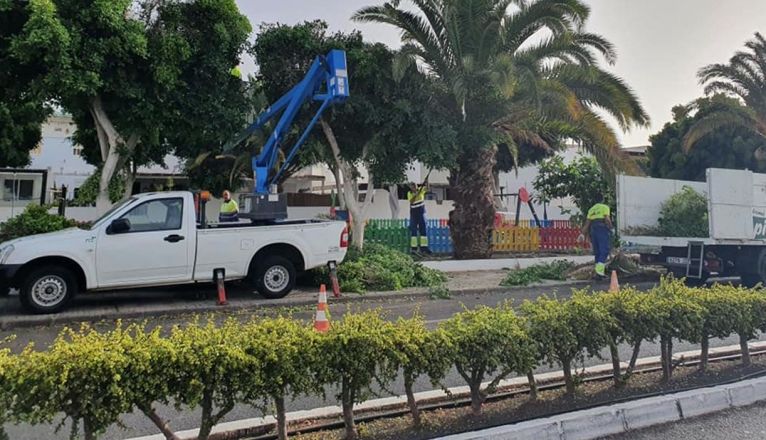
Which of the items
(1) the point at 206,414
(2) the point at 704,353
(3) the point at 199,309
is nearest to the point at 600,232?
(2) the point at 704,353

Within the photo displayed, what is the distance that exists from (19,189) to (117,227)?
21.0 m

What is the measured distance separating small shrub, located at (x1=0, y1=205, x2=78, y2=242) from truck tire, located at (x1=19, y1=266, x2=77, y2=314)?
3.38 m

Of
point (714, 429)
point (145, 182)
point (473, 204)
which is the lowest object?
point (714, 429)

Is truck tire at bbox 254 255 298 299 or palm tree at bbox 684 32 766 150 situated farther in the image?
palm tree at bbox 684 32 766 150

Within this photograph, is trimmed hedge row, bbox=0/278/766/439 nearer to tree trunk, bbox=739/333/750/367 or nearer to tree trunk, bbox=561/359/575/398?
tree trunk, bbox=561/359/575/398

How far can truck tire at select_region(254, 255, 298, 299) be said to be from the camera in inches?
363

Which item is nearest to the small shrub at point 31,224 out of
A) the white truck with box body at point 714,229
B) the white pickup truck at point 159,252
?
the white pickup truck at point 159,252

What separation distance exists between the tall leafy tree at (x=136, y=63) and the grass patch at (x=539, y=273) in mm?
7857

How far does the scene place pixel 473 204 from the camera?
47.6ft

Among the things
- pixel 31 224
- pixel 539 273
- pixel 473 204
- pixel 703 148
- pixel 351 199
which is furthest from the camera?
pixel 703 148

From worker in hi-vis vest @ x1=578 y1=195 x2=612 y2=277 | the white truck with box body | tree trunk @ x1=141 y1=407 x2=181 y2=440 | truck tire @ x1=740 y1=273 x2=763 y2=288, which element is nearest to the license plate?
the white truck with box body

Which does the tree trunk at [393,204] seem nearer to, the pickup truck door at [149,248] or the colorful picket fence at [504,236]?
the colorful picket fence at [504,236]

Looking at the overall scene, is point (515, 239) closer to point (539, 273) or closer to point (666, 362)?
point (539, 273)

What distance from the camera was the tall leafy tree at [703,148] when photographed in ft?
66.6
